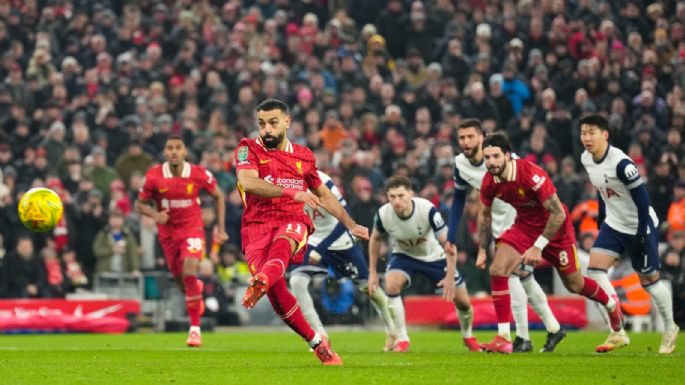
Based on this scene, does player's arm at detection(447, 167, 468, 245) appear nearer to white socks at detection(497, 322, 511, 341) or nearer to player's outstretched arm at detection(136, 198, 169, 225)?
white socks at detection(497, 322, 511, 341)

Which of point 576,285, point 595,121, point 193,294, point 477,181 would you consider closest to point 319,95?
point 193,294

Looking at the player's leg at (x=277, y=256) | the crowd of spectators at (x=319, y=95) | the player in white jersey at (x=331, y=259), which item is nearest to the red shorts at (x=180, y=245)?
the player in white jersey at (x=331, y=259)

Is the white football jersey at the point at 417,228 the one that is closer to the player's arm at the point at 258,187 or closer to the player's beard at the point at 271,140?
the player's beard at the point at 271,140

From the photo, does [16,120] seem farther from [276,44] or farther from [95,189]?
[276,44]

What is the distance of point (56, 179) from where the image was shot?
83.7 feet

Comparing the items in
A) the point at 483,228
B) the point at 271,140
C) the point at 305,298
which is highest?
the point at 271,140

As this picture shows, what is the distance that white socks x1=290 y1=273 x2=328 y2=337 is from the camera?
17.8m

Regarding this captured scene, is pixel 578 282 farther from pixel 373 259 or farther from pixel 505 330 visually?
pixel 373 259

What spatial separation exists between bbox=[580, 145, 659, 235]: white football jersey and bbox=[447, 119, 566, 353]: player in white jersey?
4.06ft

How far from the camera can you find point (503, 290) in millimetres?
16047

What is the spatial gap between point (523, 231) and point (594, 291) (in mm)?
1128

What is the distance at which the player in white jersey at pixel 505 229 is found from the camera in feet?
53.8

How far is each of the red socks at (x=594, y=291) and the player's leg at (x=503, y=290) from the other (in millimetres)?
898

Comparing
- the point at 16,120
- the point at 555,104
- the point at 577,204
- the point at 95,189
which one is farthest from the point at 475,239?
the point at 16,120
